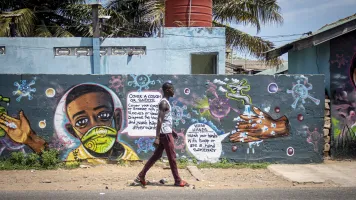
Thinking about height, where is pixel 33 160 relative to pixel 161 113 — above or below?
below

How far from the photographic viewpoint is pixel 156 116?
350 inches

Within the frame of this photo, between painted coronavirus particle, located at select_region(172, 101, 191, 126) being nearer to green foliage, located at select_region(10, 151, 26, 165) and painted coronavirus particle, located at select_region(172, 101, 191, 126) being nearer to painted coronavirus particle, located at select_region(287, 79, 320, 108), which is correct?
painted coronavirus particle, located at select_region(287, 79, 320, 108)

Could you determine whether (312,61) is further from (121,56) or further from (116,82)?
(121,56)

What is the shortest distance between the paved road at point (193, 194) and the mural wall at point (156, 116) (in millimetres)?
2414

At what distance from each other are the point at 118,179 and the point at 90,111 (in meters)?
1.95

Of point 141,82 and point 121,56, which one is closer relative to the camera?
point 141,82

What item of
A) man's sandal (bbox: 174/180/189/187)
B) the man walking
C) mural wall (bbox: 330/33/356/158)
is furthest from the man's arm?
mural wall (bbox: 330/33/356/158)

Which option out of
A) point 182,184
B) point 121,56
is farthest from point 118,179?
point 121,56

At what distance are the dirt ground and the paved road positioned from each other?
1.19ft

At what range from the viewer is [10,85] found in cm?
873

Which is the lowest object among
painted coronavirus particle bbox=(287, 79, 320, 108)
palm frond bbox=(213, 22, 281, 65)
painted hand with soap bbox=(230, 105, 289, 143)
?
painted hand with soap bbox=(230, 105, 289, 143)

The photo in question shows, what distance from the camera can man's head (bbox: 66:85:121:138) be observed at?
28.8 ft

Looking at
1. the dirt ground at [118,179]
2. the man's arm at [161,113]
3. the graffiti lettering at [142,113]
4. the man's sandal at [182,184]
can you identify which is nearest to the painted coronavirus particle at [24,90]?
the dirt ground at [118,179]

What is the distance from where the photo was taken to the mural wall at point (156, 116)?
344 inches
